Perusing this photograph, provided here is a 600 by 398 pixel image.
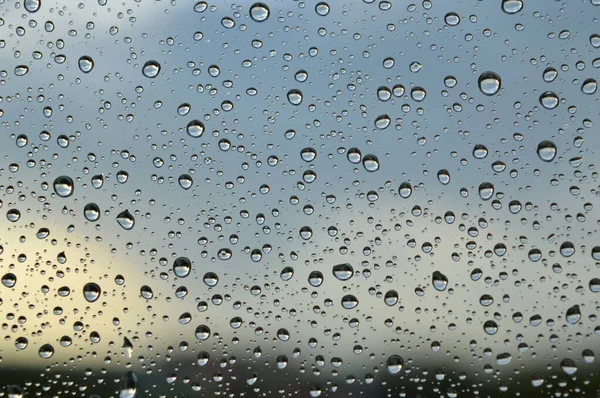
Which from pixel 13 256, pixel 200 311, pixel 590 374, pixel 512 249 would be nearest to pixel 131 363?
pixel 200 311

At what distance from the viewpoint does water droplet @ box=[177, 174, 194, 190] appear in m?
1.00

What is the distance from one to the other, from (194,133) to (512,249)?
639mm

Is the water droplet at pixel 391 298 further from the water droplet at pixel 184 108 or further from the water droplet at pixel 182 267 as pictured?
the water droplet at pixel 184 108

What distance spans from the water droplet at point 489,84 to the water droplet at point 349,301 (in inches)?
18.2

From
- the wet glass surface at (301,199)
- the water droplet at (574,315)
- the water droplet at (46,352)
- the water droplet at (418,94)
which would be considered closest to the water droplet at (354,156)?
the wet glass surface at (301,199)

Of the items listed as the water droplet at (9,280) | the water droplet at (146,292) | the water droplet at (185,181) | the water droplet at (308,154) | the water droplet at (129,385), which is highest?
the water droplet at (308,154)

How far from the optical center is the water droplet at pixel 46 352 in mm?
972

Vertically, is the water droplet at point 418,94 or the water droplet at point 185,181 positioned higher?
the water droplet at point 418,94

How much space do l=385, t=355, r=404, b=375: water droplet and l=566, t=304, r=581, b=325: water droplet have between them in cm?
32

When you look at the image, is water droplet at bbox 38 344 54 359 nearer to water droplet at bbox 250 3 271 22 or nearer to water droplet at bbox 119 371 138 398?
water droplet at bbox 119 371 138 398

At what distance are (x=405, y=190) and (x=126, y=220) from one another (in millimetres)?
528

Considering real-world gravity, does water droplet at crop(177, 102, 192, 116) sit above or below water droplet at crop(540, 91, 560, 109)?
below

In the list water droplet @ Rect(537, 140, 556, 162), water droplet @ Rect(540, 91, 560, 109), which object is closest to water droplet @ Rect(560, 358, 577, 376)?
water droplet @ Rect(537, 140, 556, 162)

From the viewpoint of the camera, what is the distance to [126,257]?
3.23 feet
